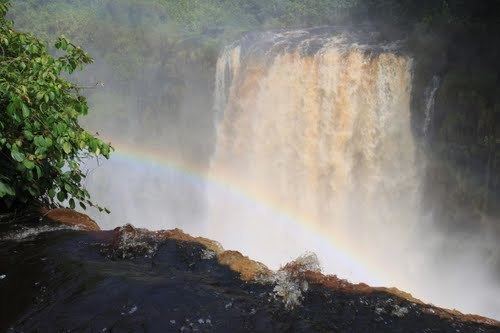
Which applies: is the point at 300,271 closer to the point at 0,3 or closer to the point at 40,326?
the point at 40,326

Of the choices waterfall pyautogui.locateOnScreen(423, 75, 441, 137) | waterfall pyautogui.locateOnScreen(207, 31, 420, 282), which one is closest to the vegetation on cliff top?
waterfall pyautogui.locateOnScreen(423, 75, 441, 137)

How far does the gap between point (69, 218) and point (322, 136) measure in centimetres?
1183

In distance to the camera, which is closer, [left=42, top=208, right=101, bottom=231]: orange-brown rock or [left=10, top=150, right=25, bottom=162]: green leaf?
[left=10, top=150, right=25, bottom=162]: green leaf

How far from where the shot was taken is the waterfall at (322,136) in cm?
1441

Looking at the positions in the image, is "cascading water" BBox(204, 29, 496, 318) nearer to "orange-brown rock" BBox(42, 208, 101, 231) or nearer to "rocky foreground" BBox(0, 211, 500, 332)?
"rocky foreground" BBox(0, 211, 500, 332)

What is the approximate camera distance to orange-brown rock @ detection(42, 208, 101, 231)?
536 cm

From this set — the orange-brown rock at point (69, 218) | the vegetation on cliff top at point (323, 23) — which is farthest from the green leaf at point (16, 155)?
the vegetation on cliff top at point (323, 23)

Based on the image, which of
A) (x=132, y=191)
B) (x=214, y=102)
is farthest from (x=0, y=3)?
(x=132, y=191)

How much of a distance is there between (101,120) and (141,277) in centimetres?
2350

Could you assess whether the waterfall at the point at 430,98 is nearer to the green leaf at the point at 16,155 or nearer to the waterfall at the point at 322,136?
the waterfall at the point at 322,136

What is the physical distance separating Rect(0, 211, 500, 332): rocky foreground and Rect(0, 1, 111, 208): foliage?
799 millimetres

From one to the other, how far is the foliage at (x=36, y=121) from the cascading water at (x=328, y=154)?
11.1m

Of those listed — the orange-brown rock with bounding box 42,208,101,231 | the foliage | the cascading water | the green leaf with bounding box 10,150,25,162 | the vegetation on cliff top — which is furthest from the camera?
the cascading water

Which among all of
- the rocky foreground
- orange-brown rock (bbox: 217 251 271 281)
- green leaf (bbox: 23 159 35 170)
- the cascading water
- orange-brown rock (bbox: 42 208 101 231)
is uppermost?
the cascading water
